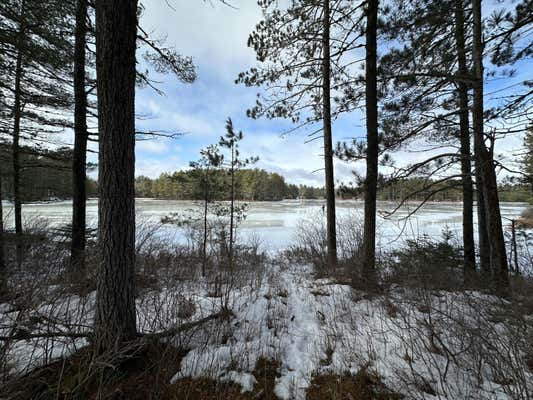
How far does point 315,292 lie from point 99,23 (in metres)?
4.86

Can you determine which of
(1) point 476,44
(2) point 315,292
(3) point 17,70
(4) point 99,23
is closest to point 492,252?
(2) point 315,292

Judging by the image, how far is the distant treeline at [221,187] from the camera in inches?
290

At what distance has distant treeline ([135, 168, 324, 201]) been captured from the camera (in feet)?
24.2

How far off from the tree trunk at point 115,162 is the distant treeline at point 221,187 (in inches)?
204

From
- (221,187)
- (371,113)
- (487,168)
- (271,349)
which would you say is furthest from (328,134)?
(271,349)

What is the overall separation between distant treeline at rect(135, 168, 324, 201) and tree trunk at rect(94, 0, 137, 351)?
5188 millimetres

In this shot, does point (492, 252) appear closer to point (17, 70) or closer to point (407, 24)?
point (407, 24)

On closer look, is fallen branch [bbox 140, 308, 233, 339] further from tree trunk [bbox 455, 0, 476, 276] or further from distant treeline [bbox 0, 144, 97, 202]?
distant treeline [bbox 0, 144, 97, 202]

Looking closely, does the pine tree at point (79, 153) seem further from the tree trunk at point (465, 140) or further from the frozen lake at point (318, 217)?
the tree trunk at point (465, 140)

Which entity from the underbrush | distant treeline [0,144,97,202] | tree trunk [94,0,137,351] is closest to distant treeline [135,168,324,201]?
distant treeline [0,144,97,202]

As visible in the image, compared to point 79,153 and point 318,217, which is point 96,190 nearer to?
point 79,153

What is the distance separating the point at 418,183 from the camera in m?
4.31

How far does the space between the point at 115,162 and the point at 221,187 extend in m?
5.65

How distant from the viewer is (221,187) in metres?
7.69
